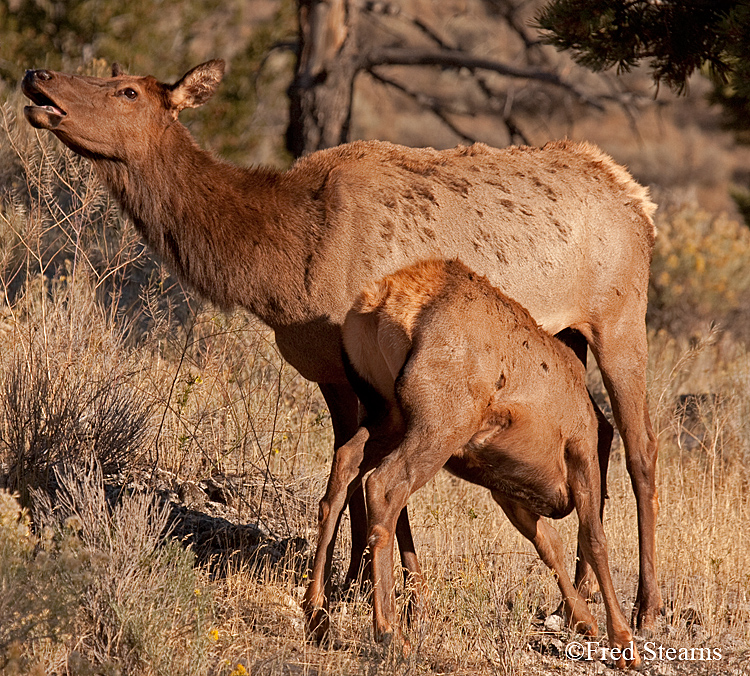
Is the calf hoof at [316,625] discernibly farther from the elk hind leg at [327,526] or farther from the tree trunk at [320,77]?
the tree trunk at [320,77]

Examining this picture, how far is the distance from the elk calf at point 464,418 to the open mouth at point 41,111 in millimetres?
1896

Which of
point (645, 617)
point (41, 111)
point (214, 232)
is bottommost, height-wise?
point (645, 617)

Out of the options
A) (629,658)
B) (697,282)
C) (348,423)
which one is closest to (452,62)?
(697,282)

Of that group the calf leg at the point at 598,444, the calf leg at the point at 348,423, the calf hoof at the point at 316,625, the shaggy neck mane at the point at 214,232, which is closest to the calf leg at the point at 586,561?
the calf leg at the point at 598,444

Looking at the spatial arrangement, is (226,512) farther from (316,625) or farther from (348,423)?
(316,625)

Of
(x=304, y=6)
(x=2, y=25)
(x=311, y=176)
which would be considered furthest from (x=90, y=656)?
(x=2, y=25)

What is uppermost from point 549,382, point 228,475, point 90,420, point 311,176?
point 311,176

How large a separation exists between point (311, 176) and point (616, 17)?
3456mm

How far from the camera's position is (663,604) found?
621cm

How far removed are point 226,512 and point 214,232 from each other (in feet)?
6.92

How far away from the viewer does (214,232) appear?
5.51 m

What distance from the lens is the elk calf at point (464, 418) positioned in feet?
15.5

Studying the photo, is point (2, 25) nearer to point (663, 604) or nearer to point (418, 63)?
point (418, 63)

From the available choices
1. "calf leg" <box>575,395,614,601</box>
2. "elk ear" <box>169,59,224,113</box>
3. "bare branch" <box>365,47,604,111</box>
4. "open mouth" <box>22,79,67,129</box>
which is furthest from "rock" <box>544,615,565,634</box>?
"bare branch" <box>365,47,604,111</box>
